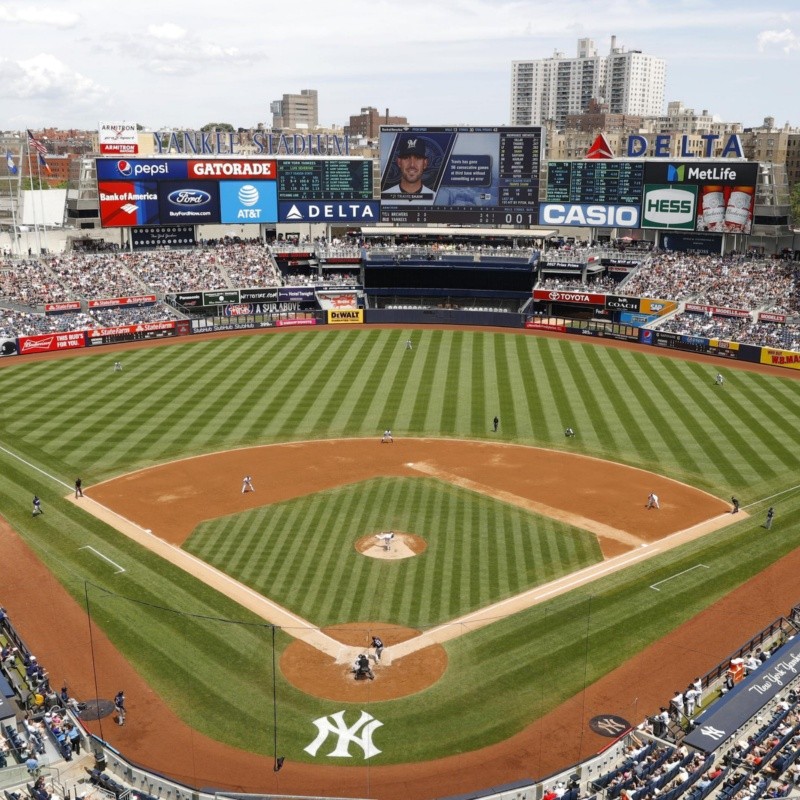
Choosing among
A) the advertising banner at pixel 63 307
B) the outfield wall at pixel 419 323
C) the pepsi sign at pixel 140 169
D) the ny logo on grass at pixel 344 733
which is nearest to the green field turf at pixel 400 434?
the ny logo on grass at pixel 344 733

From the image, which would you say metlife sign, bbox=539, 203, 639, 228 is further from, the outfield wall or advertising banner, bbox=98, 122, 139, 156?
advertising banner, bbox=98, 122, 139, 156

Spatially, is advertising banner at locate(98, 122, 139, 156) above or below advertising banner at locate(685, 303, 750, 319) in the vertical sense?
above

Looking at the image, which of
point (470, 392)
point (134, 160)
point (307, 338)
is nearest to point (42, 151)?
point (134, 160)

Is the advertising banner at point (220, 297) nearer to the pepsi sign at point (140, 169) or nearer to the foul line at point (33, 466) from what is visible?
the pepsi sign at point (140, 169)

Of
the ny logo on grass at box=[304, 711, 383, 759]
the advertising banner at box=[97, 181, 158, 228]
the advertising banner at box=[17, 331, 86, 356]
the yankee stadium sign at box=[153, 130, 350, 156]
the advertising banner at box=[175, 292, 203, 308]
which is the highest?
the yankee stadium sign at box=[153, 130, 350, 156]

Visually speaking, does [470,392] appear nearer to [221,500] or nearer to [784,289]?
[221,500]

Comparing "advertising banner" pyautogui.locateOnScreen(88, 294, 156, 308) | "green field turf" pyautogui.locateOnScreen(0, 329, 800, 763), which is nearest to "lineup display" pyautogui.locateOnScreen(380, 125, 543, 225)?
"green field turf" pyautogui.locateOnScreen(0, 329, 800, 763)

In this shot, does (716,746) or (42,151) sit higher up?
(42,151)
